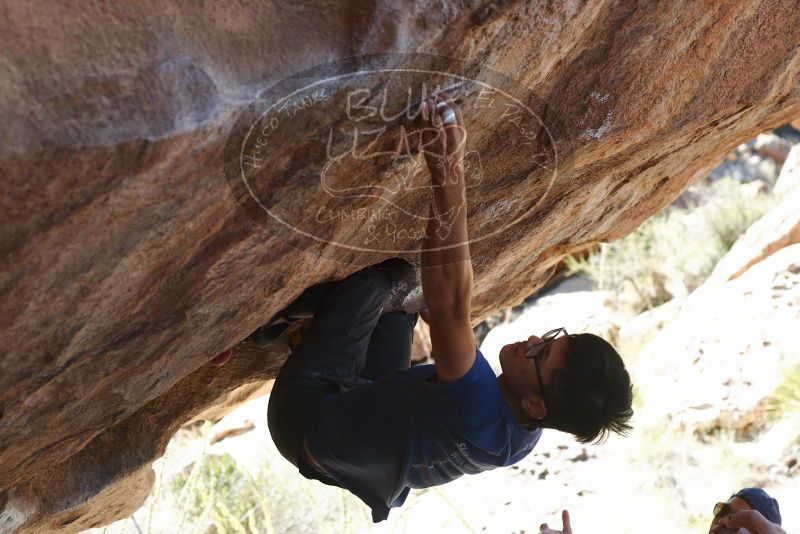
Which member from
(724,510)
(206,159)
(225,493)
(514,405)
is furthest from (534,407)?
(225,493)

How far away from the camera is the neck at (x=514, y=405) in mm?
2061

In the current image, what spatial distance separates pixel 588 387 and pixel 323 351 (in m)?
0.74

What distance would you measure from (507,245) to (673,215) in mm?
6511

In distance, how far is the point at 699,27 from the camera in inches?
81.4

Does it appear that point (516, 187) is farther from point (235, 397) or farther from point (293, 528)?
point (293, 528)

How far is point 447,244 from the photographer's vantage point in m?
1.78

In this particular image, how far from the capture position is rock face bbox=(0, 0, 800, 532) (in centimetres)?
133

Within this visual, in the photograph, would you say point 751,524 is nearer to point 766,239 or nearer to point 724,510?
point 724,510

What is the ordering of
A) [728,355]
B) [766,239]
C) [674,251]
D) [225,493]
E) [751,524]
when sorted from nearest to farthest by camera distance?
[751,524] < [728,355] < [225,493] < [766,239] < [674,251]

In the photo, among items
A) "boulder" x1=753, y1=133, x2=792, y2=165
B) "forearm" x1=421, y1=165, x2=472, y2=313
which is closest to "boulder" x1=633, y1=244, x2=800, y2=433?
"forearm" x1=421, y1=165, x2=472, y2=313

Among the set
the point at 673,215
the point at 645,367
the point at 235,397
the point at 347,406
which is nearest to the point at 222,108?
the point at 347,406

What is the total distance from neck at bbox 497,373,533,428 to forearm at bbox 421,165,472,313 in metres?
0.32

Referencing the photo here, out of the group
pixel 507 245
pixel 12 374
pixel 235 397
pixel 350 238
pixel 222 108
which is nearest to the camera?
pixel 222 108

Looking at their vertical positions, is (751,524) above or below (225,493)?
above
